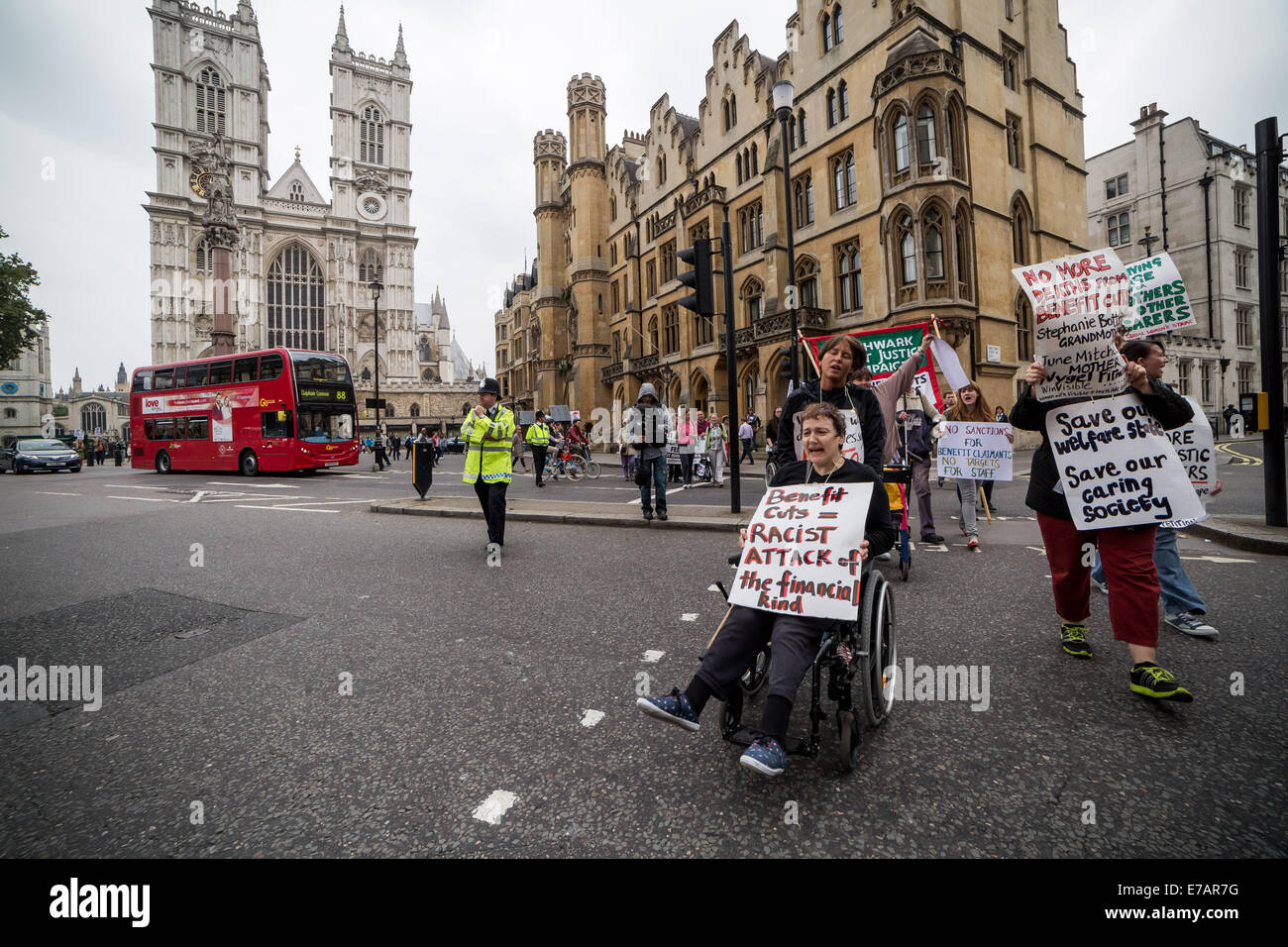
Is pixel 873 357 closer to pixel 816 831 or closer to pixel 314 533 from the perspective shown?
pixel 816 831

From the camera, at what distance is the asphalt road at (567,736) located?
190 centimetres

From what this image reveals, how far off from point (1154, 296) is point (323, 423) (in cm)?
2241

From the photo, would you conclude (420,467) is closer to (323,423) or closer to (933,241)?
(323,423)

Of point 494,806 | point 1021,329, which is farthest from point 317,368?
point 1021,329

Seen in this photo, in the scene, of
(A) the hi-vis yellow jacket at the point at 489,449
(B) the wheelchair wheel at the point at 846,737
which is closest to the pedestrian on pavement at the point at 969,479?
(B) the wheelchair wheel at the point at 846,737

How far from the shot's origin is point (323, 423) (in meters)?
20.6

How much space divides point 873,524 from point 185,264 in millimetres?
86870

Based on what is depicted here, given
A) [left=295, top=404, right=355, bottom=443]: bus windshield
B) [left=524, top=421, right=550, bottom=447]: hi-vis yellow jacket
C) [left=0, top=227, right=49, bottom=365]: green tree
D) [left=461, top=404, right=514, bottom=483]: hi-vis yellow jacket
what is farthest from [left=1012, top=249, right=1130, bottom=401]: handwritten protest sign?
→ [left=0, top=227, right=49, bottom=365]: green tree

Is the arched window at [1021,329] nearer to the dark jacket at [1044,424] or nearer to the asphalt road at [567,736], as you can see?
the asphalt road at [567,736]

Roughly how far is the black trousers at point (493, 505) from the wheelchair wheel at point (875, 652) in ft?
15.8

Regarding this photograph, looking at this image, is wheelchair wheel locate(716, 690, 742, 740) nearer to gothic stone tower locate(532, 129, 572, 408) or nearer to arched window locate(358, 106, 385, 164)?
gothic stone tower locate(532, 129, 572, 408)

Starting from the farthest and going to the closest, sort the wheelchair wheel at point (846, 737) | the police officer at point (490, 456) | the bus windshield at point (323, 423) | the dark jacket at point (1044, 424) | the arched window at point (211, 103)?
the arched window at point (211, 103) → the bus windshield at point (323, 423) → the police officer at point (490, 456) → the dark jacket at point (1044, 424) → the wheelchair wheel at point (846, 737)

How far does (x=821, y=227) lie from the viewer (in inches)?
957

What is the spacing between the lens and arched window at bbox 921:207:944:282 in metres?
20.2
